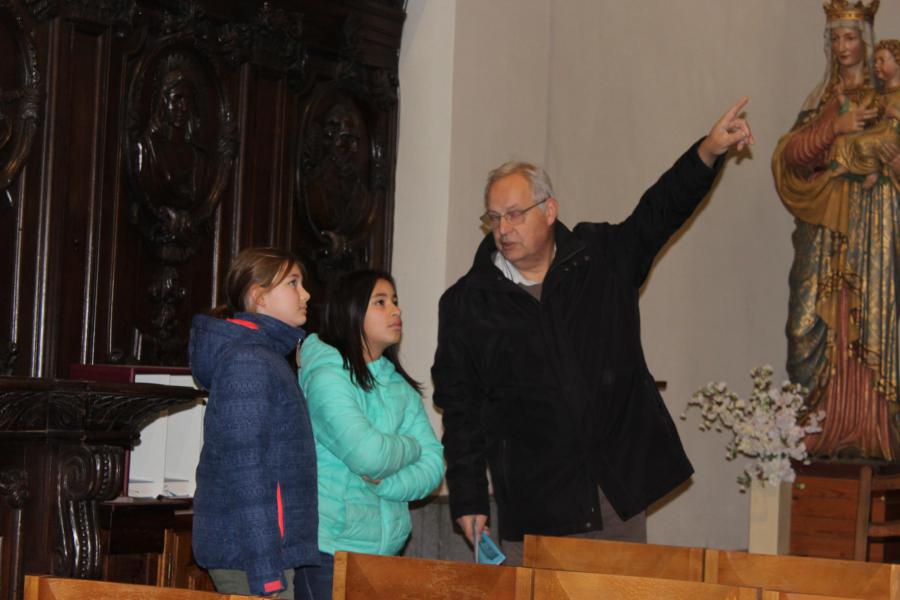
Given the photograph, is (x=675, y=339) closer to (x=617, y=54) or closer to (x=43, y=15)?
(x=617, y=54)

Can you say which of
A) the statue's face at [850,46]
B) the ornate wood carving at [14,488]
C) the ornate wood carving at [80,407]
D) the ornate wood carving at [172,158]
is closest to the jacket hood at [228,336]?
the ornate wood carving at [80,407]

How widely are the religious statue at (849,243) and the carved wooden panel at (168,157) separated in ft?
9.07

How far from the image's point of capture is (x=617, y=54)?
23.3 feet

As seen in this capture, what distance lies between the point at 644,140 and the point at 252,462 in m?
4.42

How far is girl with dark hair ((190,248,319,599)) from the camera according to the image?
10.7ft

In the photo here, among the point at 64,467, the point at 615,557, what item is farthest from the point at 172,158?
the point at 615,557

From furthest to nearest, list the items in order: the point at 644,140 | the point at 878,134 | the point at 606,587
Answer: the point at 878,134, the point at 644,140, the point at 606,587

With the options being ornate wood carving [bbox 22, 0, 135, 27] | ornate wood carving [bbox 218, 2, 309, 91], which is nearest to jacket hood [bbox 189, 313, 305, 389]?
ornate wood carving [bbox 22, 0, 135, 27]

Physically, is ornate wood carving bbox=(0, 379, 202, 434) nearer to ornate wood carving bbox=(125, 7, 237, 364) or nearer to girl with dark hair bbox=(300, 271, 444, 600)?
girl with dark hair bbox=(300, 271, 444, 600)

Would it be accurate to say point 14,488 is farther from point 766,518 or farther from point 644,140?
point 644,140

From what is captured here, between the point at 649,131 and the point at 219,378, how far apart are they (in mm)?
4363

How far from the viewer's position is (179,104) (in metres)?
4.99

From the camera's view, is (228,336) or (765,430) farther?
(765,430)

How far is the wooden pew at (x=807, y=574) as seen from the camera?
9.61ft
